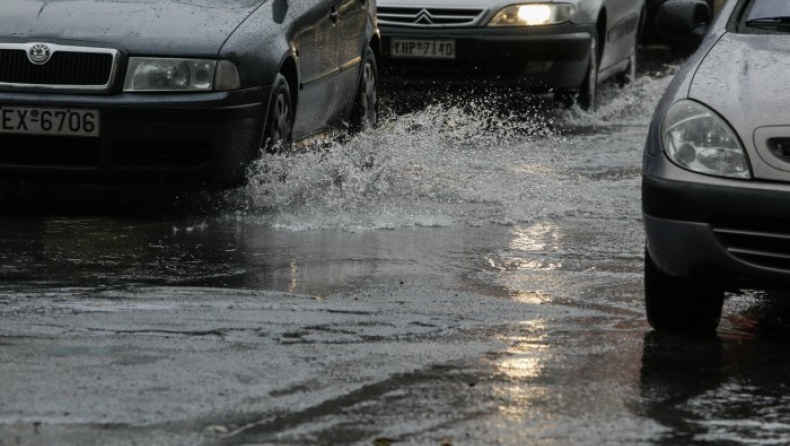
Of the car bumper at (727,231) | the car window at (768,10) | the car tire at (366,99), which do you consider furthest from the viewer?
the car tire at (366,99)

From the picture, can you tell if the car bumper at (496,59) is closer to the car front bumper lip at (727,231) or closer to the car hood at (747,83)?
the car hood at (747,83)

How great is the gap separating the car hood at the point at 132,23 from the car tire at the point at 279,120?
40 cm

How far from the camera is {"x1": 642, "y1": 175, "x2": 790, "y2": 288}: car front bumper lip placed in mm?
6020

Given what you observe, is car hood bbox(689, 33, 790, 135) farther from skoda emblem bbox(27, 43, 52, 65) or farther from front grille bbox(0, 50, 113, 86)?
skoda emblem bbox(27, 43, 52, 65)

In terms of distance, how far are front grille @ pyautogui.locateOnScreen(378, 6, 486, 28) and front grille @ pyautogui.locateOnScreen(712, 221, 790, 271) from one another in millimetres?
8234

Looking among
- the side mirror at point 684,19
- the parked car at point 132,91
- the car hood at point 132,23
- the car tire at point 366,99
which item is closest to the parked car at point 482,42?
the car tire at point 366,99

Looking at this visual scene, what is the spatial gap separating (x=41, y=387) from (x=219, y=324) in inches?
43.0

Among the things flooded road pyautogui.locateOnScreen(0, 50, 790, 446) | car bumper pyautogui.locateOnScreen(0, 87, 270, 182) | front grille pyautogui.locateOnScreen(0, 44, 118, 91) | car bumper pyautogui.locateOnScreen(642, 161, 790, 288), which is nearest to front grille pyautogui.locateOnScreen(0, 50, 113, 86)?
front grille pyautogui.locateOnScreen(0, 44, 118, 91)

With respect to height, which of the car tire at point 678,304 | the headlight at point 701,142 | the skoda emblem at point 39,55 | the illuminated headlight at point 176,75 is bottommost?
the car tire at point 678,304

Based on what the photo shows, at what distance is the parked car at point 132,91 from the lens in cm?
877

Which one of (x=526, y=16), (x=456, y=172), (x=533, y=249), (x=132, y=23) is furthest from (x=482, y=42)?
(x=533, y=249)

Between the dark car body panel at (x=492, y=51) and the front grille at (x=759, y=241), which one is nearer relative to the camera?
the front grille at (x=759, y=241)

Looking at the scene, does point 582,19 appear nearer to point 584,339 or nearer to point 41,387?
point 584,339

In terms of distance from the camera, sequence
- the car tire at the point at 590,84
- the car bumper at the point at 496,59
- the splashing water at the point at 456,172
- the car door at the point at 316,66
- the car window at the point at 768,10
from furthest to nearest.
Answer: the car tire at the point at 590,84 → the car bumper at the point at 496,59 → the car door at the point at 316,66 → the splashing water at the point at 456,172 → the car window at the point at 768,10
